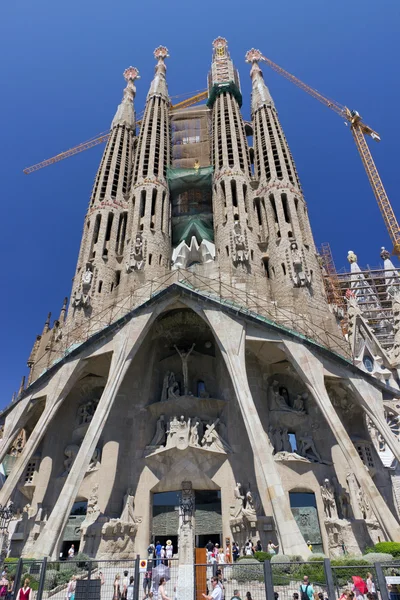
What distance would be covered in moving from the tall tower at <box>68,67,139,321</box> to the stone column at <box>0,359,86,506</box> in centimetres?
517

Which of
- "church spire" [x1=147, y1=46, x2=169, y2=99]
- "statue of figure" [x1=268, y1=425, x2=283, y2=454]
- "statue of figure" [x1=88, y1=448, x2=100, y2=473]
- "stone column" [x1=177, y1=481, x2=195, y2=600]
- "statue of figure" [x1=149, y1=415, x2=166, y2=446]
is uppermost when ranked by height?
"church spire" [x1=147, y1=46, x2=169, y2=99]

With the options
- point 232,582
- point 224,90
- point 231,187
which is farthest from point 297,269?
point 224,90

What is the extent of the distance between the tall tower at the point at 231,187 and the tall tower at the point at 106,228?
793 centimetres

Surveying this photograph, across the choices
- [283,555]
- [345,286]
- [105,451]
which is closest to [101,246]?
[105,451]

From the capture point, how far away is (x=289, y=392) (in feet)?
82.1

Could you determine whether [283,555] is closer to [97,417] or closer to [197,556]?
[197,556]

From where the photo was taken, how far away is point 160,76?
48250mm

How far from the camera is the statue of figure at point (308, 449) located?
21906 millimetres

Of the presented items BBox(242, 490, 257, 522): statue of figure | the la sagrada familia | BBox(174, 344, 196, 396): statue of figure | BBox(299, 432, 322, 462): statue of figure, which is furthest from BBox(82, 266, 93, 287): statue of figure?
BBox(299, 432, 322, 462): statue of figure

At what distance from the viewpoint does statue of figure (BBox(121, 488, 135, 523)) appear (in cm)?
2131

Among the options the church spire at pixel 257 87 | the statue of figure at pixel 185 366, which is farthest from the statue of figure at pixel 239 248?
the church spire at pixel 257 87

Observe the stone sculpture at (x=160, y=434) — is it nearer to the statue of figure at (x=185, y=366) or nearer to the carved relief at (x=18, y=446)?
the statue of figure at (x=185, y=366)

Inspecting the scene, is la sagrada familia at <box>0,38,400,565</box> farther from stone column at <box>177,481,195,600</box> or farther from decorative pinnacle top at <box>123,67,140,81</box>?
decorative pinnacle top at <box>123,67,140,81</box>

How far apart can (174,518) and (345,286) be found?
32447 millimetres
